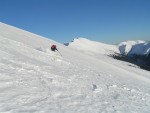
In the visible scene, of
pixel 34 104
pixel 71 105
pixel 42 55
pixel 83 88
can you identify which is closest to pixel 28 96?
pixel 34 104

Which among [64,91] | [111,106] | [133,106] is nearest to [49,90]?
[64,91]

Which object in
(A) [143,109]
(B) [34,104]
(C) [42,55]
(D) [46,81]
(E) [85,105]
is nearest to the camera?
→ (B) [34,104]

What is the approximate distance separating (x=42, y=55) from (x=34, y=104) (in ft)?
50.2

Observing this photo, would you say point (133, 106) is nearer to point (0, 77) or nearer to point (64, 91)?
point (64, 91)

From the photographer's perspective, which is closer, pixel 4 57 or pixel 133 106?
pixel 133 106

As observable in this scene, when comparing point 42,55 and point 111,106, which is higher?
point 42,55

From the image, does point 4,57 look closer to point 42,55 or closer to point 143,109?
point 42,55

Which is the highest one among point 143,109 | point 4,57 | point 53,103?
point 4,57

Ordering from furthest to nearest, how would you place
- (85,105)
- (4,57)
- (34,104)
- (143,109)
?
(4,57)
(143,109)
(85,105)
(34,104)

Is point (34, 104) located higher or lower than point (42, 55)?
lower

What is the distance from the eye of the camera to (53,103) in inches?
492

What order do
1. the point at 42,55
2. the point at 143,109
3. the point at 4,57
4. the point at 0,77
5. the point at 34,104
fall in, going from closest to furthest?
the point at 34,104, the point at 143,109, the point at 0,77, the point at 4,57, the point at 42,55

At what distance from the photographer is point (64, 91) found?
49.8ft

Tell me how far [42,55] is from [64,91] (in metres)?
12.4
